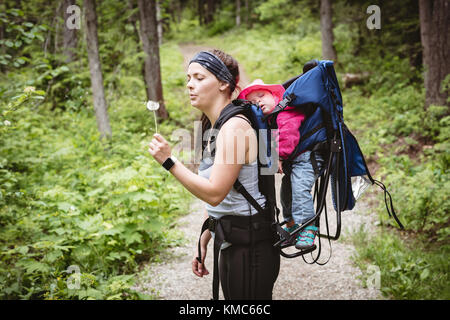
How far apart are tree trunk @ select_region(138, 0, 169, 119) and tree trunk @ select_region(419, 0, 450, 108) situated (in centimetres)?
748

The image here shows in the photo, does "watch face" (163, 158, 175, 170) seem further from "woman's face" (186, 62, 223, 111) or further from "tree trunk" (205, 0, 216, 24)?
"tree trunk" (205, 0, 216, 24)

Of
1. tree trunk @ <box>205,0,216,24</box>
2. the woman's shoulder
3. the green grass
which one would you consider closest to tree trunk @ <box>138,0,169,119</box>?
the green grass

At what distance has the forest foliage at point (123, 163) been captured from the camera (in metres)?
Result: 4.10

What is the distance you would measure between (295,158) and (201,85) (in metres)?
0.83

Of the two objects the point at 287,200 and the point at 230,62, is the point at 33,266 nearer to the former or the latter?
the point at 287,200

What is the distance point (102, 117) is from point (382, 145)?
23.6 feet

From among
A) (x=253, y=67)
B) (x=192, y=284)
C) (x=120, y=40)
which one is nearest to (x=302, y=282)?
(x=192, y=284)

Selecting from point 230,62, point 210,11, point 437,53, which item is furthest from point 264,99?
point 210,11

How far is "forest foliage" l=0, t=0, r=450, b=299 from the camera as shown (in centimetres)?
410

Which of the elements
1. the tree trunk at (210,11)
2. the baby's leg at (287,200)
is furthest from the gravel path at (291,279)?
the tree trunk at (210,11)

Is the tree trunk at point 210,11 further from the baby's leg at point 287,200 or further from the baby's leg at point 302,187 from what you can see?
the baby's leg at point 302,187

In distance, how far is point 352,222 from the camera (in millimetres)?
6207
